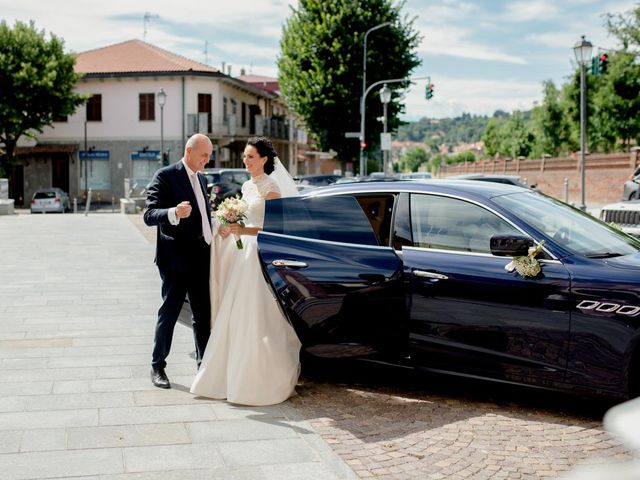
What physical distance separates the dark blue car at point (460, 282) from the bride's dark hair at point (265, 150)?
1.62ft

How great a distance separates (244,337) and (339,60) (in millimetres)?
35447

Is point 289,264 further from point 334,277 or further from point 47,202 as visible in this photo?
point 47,202

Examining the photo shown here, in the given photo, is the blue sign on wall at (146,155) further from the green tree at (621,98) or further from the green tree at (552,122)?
the green tree at (552,122)

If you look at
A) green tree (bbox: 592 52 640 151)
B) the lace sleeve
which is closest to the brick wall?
green tree (bbox: 592 52 640 151)

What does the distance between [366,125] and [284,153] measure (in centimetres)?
2747

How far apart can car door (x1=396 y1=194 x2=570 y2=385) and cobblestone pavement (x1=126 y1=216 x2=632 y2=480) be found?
1.11ft

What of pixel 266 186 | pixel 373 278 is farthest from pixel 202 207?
pixel 373 278

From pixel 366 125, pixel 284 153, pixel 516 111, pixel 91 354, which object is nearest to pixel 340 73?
pixel 366 125

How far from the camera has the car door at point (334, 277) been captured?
551 centimetres

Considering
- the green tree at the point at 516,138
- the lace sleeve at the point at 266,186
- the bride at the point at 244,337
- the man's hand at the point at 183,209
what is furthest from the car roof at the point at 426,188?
the green tree at the point at 516,138

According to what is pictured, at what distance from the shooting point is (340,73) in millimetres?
39344

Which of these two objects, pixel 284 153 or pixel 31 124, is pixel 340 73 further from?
pixel 284 153

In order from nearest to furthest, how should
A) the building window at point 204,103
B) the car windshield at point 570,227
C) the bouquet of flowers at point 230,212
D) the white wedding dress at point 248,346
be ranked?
the car windshield at point 570,227
the white wedding dress at point 248,346
the bouquet of flowers at point 230,212
the building window at point 204,103

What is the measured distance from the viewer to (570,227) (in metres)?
5.58
